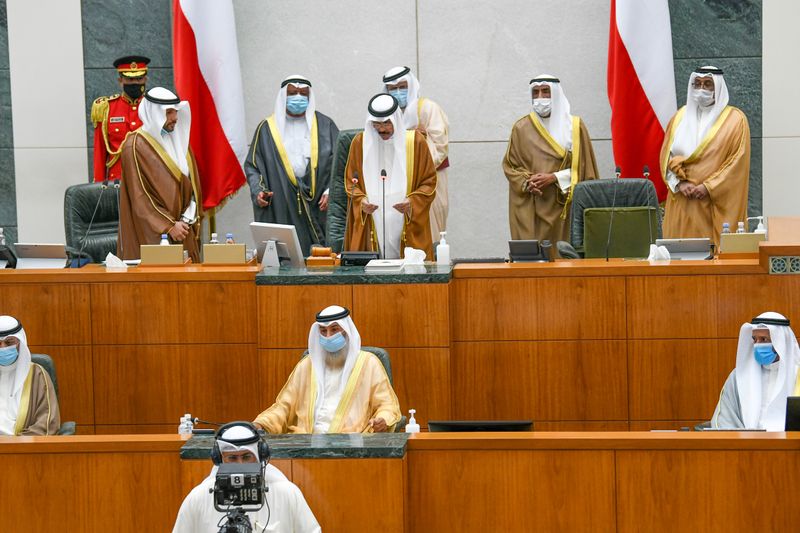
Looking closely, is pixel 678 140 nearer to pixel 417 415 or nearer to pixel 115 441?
pixel 417 415

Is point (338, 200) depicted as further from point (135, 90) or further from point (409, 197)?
point (135, 90)

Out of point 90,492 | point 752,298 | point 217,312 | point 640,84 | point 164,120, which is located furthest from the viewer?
point 640,84

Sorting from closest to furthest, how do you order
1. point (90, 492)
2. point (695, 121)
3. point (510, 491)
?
point (510, 491), point (90, 492), point (695, 121)

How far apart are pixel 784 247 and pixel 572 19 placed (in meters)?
4.27

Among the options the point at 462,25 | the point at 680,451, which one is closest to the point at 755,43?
the point at 462,25

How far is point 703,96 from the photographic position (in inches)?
368

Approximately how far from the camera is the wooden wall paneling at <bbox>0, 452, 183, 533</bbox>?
561cm

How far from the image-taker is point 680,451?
17.8 ft

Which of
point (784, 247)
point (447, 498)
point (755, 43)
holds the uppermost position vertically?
point (755, 43)

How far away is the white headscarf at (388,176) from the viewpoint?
8.56 m

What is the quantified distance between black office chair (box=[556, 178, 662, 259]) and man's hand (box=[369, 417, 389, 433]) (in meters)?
2.30

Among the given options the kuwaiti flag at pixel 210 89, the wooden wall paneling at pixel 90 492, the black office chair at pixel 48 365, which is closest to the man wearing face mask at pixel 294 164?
the kuwaiti flag at pixel 210 89

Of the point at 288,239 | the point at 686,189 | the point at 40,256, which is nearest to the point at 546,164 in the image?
the point at 686,189

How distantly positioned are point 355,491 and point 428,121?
467cm
